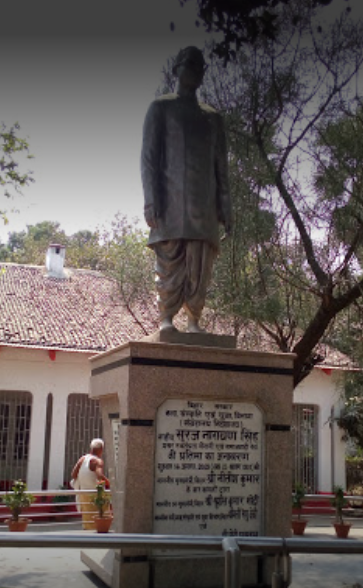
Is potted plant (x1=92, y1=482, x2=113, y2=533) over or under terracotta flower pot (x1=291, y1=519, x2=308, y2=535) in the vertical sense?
over

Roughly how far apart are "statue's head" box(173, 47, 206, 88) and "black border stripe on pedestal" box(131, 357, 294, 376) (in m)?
2.34

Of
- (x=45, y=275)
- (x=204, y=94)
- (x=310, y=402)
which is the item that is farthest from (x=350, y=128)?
(x=45, y=275)

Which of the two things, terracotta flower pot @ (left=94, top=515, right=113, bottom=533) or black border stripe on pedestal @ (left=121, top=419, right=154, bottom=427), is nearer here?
black border stripe on pedestal @ (left=121, top=419, right=154, bottom=427)

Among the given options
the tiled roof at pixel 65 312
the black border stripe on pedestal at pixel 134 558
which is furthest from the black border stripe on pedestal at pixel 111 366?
the tiled roof at pixel 65 312

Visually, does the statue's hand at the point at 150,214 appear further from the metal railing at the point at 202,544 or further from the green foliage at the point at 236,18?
the metal railing at the point at 202,544

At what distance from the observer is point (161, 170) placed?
537cm

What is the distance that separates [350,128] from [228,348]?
6.17 meters

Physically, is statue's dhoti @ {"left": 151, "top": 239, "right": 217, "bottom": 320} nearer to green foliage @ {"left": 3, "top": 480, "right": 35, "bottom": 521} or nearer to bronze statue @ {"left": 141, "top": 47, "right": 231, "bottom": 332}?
bronze statue @ {"left": 141, "top": 47, "right": 231, "bottom": 332}

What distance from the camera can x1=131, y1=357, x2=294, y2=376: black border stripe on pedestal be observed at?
4732mm

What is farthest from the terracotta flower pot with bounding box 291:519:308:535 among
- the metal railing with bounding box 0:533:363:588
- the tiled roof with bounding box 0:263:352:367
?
the metal railing with bounding box 0:533:363:588

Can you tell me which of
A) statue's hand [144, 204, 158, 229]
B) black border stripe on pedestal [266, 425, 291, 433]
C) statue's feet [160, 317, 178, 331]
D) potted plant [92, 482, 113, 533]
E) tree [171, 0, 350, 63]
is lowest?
potted plant [92, 482, 113, 533]

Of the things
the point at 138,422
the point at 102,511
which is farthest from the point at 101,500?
the point at 138,422

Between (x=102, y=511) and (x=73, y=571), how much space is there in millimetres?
2030

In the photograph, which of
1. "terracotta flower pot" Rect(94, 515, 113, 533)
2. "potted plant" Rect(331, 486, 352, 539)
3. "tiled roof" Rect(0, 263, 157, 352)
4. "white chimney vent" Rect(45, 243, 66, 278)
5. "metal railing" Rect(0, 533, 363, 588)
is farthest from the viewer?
"white chimney vent" Rect(45, 243, 66, 278)
